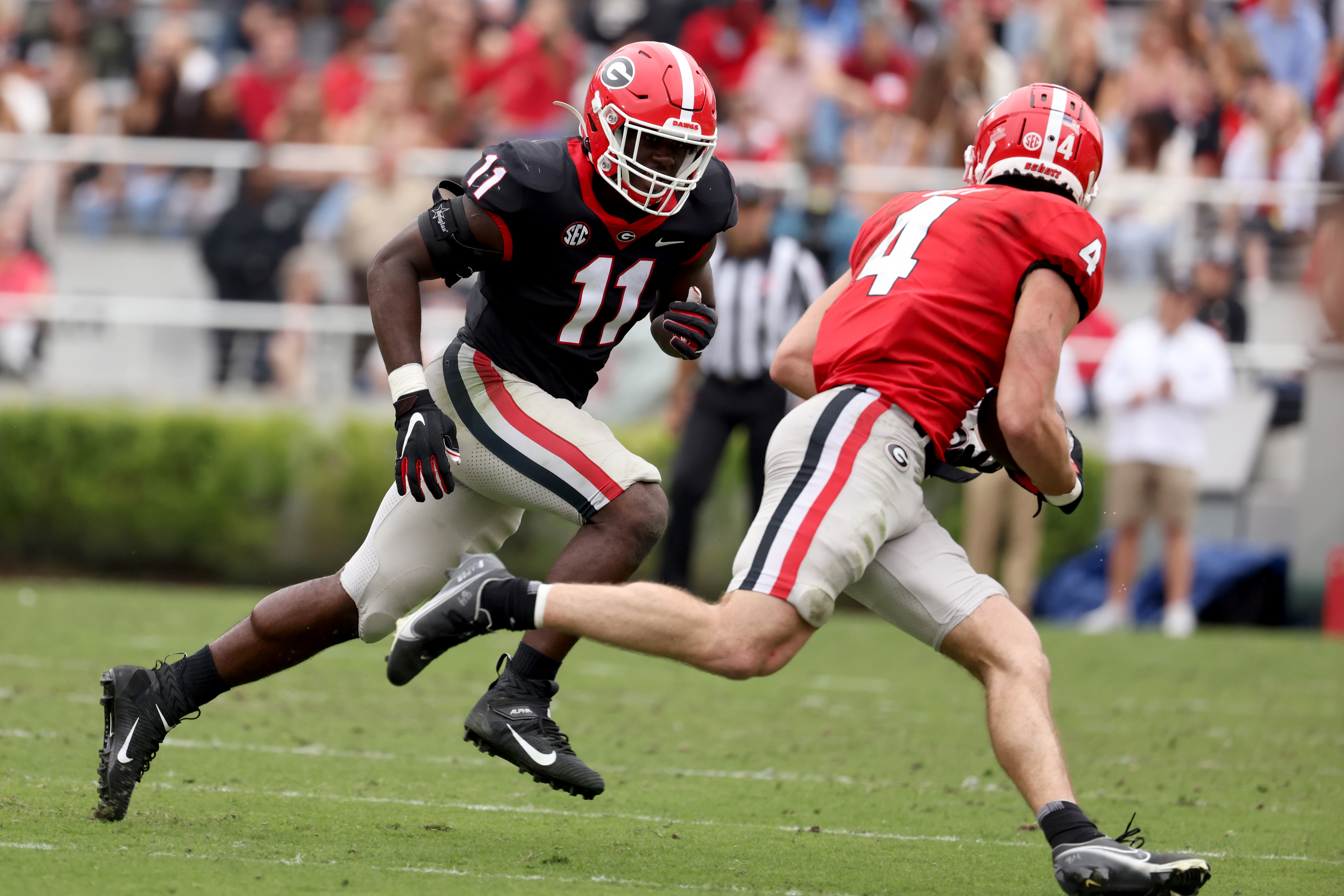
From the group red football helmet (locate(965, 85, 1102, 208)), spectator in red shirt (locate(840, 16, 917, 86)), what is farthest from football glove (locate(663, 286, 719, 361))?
spectator in red shirt (locate(840, 16, 917, 86))

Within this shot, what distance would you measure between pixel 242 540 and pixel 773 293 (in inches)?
146

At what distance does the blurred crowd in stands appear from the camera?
394 inches

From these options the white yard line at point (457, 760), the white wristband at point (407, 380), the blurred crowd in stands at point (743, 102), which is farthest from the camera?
the blurred crowd in stands at point (743, 102)

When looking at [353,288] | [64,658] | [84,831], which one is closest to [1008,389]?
[84,831]

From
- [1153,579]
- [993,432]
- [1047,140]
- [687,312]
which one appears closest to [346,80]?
[1153,579]

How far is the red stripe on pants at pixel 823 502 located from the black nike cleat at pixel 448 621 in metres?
0.57

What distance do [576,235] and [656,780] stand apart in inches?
66.3

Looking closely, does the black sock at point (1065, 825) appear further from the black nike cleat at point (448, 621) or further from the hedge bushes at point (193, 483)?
the hedge bushes at point (193, 483)

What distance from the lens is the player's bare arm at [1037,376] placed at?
326 centimetres

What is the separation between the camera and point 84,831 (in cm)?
352

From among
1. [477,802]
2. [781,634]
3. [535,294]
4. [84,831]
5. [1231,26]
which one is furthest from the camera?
[1231,26]

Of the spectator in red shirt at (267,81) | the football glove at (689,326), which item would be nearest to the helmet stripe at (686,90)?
the football glove at (689,326)

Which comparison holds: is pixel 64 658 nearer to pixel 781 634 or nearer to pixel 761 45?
pixel 781 634

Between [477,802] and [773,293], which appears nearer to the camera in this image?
[477,802]
